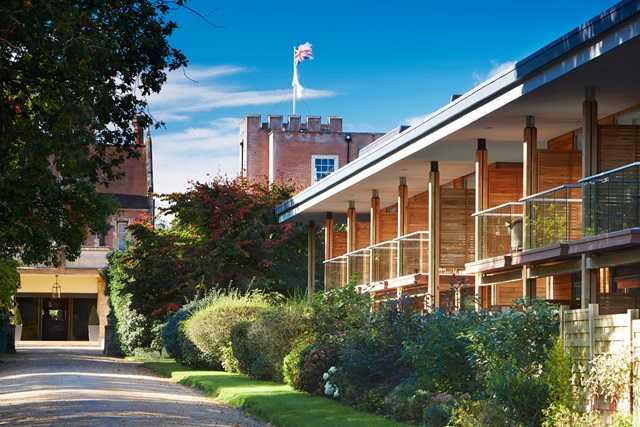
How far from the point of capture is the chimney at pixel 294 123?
72.4 meters

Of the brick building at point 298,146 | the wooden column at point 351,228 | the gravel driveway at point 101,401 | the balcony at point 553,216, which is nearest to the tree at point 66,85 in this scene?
the gravel driveway at point 101,401

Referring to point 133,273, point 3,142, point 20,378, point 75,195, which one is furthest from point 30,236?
point 133,273

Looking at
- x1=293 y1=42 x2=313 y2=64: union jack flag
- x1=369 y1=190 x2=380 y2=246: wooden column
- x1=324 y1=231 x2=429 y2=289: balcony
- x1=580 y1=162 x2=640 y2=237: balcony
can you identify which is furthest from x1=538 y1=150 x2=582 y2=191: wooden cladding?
x1=293 y1=42 x2=313 y2=64: union jack flag

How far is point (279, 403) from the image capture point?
22.0 metres

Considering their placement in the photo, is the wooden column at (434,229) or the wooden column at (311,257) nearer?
the wooden column at (434,229)

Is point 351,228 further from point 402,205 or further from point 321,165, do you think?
point 321,165

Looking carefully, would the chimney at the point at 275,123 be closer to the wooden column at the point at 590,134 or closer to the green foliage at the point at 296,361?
the green foliage at the point at 296,361

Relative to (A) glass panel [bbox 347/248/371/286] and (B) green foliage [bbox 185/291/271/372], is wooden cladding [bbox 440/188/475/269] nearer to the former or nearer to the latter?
(B) green foliage [bbox 185/291/271/372]

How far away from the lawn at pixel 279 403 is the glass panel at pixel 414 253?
18.5ft

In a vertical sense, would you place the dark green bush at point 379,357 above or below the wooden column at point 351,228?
below

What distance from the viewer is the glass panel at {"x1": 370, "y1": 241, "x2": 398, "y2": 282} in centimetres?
3669

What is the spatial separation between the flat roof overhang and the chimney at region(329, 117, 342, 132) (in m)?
33.7

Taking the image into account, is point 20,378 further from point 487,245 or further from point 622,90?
point 622,90

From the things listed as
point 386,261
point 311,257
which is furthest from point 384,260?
point 311,257
